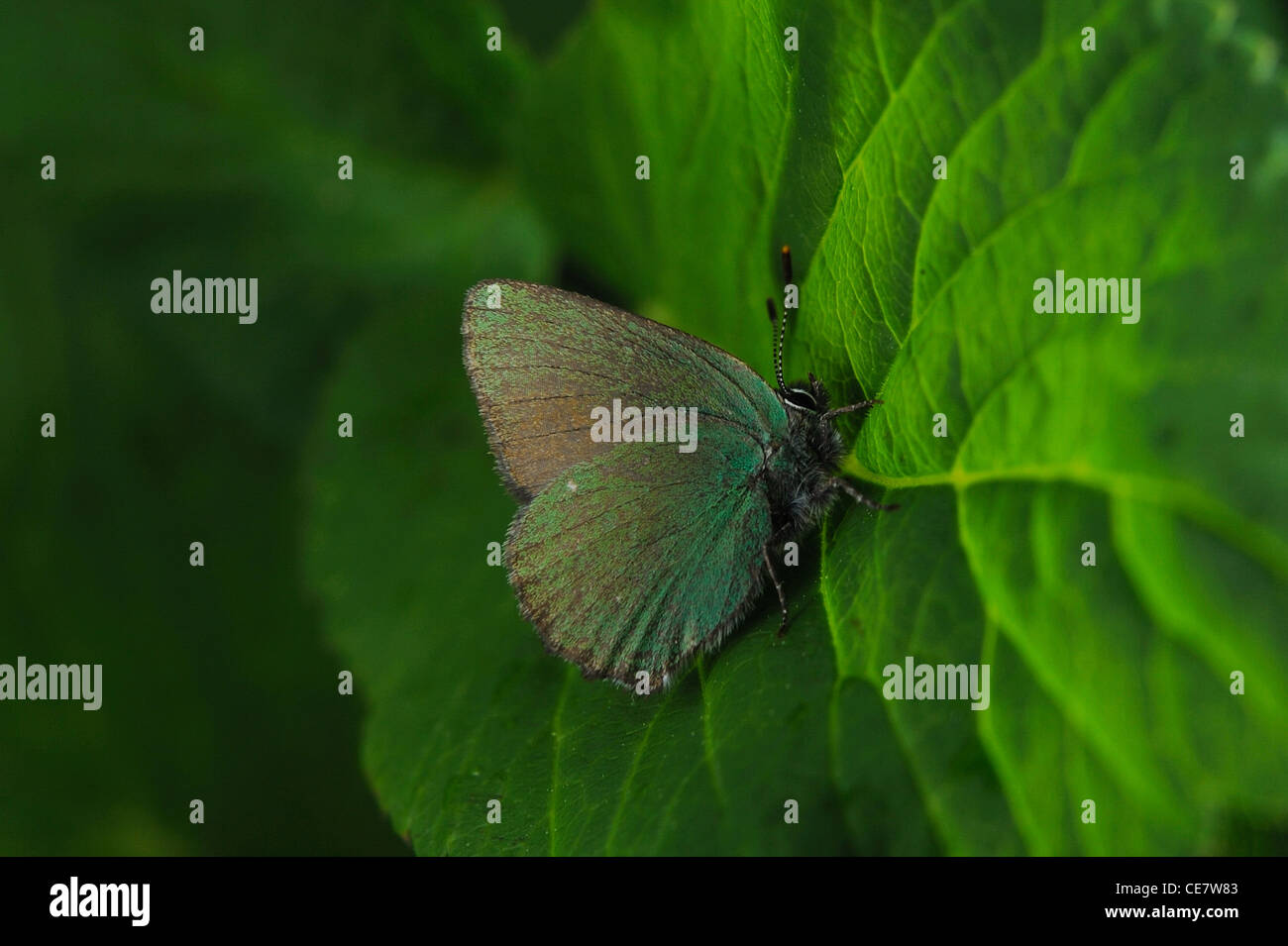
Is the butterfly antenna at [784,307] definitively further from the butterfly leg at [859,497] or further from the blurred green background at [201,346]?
the blurred green background at [201,346]

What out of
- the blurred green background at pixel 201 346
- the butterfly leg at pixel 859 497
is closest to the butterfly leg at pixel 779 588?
the butterfly leg at pixel 859 497

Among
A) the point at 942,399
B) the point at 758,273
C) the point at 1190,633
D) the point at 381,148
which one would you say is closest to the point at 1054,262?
the point at 942,399

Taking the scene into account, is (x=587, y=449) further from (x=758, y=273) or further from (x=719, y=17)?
(x=719, y=17)

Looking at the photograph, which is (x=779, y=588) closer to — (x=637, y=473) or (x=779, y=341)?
(x=637, y=473)

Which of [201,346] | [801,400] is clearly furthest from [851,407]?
[201,346]

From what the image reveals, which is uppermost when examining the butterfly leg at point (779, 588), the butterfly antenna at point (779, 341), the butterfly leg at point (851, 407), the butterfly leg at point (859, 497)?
the butterfly antenna at point (779, 341)
